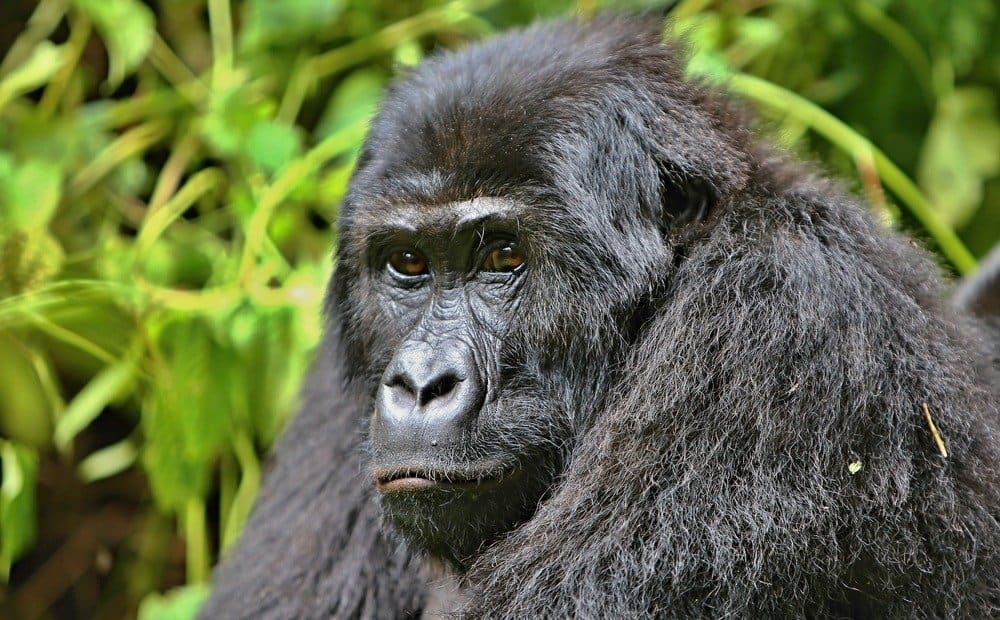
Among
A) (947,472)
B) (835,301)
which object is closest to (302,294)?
(835,301)

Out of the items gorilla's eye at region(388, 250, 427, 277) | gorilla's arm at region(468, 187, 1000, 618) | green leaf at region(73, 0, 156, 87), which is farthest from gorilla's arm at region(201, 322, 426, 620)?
green leaf at region(73, 0, 156, 87)

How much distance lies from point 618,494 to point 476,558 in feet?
1.62

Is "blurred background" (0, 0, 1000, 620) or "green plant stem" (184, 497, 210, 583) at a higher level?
"blurred background" (0, 0, 1000, 620)

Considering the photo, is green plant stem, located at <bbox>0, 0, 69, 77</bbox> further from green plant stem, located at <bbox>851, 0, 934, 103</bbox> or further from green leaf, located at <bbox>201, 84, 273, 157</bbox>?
green plant stem, located at <bbox>851, 0, 934, 103</bbox>

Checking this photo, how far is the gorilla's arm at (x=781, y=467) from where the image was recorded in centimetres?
262

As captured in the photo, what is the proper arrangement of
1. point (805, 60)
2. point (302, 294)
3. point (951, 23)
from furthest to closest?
point (805, 60), point (951, 23), point (302, 294)

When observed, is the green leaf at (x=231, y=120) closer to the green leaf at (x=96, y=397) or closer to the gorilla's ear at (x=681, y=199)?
the green leaf at (x=96, y=397)

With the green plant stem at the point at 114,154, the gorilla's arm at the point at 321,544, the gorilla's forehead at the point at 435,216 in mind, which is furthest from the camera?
the green plant stem at the point at 114,154

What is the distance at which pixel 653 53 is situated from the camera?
325cm

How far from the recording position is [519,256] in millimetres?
3057

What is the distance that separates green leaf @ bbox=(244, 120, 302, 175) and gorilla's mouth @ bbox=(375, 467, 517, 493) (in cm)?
191

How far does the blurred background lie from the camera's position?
4453mm

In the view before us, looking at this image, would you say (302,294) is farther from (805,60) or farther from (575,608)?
(805,60)

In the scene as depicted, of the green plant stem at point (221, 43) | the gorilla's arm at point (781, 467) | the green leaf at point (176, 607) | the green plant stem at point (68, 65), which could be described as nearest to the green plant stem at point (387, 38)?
the green plant stem at point (221, 43)
